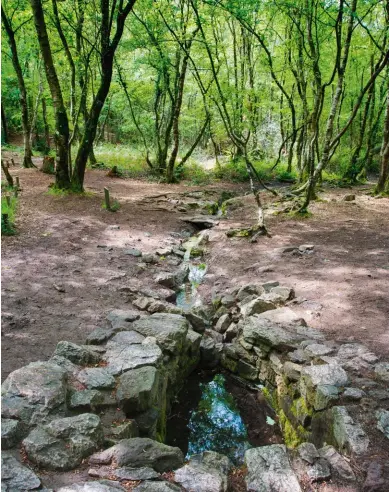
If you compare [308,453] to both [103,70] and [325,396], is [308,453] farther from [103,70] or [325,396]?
[103,70]

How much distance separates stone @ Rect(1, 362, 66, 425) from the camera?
11.4ft

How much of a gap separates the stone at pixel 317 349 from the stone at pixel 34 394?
2930 mm

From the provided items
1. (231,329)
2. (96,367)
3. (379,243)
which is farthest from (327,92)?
(96,367)

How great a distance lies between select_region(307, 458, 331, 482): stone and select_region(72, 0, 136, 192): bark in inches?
429

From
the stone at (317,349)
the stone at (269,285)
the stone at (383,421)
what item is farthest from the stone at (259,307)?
the stone at (383,421)

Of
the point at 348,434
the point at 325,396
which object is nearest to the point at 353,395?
the point at 325,396

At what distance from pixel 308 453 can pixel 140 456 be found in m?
1.53

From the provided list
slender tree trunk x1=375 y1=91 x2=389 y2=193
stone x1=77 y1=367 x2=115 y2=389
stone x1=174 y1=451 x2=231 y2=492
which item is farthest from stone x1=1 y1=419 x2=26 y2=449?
slender tree trunk x1=375 y1=91 x2=389 y2=193

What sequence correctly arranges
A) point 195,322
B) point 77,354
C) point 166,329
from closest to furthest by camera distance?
point 77,354, point 166,329, point 195,322

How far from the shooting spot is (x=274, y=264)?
8344mm

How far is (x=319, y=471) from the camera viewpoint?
346cm

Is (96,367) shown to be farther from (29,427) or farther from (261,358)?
(261,358)

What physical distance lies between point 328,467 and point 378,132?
25.4m

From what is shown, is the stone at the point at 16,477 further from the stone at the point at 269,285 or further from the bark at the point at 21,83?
the bark at the point at 21,83
